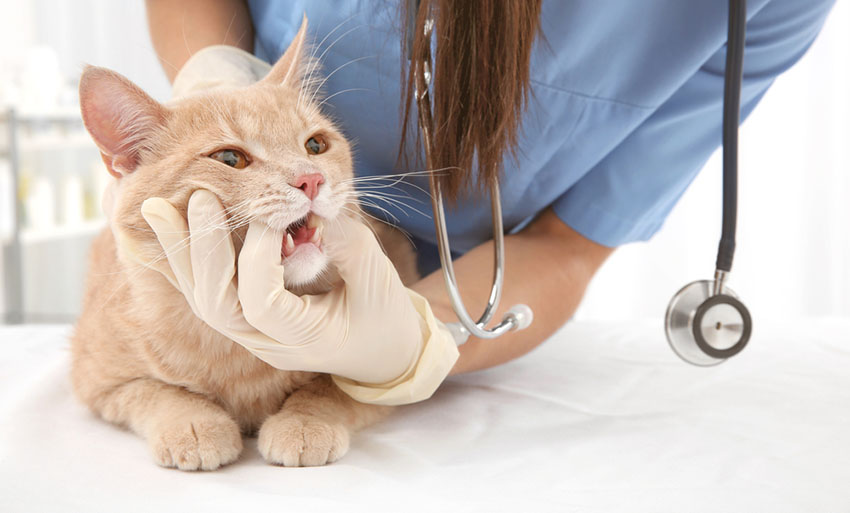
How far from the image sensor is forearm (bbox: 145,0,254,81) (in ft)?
3.62

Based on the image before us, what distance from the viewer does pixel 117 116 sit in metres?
0.71

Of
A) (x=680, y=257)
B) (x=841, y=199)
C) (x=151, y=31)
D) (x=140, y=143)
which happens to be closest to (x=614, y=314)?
(x=680, y=257)

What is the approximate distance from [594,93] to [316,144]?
1.37ft

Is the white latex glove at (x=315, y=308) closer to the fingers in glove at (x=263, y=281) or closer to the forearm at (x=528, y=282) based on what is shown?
the fingers in glove at (x=263, y=281)

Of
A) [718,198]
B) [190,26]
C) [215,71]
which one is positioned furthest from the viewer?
[718,198]

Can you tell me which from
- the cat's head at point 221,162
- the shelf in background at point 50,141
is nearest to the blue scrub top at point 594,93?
the cat's head at point 221,162

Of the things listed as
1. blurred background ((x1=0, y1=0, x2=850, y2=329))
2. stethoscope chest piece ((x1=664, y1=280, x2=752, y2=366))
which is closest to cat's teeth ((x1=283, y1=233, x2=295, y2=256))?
stethoscope chest piece ((x1=664, y1=280, x2=752, y2=366))

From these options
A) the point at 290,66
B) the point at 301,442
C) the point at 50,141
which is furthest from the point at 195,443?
the point at 50,141

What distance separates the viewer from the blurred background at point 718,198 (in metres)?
2.30

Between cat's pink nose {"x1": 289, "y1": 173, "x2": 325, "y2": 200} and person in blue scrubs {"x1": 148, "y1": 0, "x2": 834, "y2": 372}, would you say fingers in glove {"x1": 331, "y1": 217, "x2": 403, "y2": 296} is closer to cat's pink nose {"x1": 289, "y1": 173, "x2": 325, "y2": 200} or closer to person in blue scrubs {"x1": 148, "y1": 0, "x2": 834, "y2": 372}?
cat's pink nose {"x1": 289, "y1": 173, "x2": 325, "y2": 200}

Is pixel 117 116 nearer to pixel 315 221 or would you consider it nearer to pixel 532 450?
pixel 315 221

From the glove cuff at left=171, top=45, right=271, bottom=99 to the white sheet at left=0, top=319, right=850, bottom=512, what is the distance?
46 centimetres

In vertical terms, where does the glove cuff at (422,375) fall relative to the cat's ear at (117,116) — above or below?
below

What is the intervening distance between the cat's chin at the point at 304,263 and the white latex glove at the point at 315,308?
15 mm
